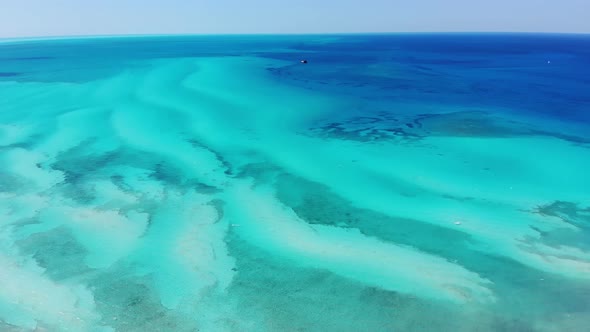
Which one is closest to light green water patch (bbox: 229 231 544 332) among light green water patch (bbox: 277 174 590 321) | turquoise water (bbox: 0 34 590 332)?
turquoise water (bbox: 0 34 590 332)

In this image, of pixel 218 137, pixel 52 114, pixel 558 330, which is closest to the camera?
pixel 558 330

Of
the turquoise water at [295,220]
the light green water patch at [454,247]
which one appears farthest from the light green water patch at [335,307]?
the light green water patch at [454,247]

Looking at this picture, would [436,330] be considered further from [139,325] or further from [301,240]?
[139,325]

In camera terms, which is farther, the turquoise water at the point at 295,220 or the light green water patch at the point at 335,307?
the turquoise water at the point at 295,220

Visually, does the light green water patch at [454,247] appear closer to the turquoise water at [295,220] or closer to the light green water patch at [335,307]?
the turquoise water at [295,220]

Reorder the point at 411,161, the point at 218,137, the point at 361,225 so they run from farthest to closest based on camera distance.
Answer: the point at 218,137
the point at 411,161
the point at 361,225

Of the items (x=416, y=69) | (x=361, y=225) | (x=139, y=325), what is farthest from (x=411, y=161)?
(x=416, y=69)

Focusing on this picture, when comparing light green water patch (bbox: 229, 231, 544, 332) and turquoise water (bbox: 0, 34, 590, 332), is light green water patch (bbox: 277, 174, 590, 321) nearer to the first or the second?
turquoise water (bbox: 0, 34, 590, 332)

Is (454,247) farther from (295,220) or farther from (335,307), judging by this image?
Answer: (295,220)
